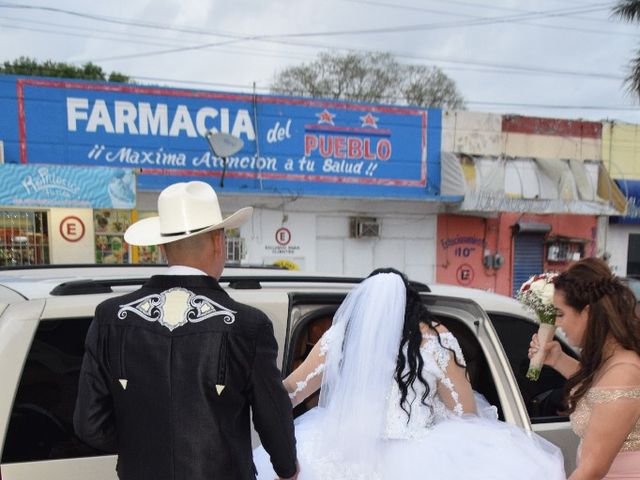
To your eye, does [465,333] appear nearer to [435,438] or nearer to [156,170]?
[435,438]

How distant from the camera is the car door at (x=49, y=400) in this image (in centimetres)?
162

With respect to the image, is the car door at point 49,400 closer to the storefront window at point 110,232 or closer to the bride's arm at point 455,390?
the bride's arm at point 455,390

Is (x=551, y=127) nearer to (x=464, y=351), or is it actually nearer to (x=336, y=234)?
(x=336, y=234)

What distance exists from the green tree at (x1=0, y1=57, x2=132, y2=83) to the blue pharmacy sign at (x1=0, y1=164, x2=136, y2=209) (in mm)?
17116

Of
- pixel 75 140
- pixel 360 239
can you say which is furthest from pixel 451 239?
pixel 75 140

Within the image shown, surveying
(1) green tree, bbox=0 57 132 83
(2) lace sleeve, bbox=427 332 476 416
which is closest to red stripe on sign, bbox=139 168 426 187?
(2) lace sleeve, bbox=427 332 476 416

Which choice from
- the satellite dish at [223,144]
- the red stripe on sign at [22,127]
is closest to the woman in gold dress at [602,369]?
the satellite dish at [223,144]

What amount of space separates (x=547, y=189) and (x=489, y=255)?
85.9 inches

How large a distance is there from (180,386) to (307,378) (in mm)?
695

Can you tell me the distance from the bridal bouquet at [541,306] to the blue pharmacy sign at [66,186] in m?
7.97

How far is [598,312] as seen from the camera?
1892mm

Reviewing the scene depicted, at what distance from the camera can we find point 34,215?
873 cm

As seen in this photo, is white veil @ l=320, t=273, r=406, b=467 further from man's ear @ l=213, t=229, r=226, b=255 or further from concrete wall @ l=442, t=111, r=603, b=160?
concrete wall @ l=442, t=111, r=603, b=160

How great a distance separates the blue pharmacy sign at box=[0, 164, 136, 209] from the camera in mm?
8172
